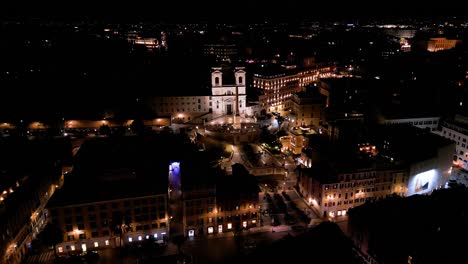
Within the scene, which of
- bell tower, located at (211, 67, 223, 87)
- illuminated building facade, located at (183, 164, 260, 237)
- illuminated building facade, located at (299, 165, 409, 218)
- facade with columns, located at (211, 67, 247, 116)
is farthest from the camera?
facade with columns, located at (211, 67, 247, 116)

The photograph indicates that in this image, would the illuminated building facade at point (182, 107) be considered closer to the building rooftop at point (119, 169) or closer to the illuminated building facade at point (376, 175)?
the building rooftop at point (119, 169)

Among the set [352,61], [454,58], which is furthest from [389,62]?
[454,58]

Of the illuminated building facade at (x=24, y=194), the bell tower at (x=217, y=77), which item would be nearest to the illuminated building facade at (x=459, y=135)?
the bell tower at (x=217, y=77)

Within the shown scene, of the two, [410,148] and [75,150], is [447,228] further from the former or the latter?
[75,150]

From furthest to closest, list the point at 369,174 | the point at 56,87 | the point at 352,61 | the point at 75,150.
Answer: the point at 352,61, the point at 56,87, the point at 75,150, the point at 369,174

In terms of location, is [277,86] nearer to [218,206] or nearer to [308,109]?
[308,109]

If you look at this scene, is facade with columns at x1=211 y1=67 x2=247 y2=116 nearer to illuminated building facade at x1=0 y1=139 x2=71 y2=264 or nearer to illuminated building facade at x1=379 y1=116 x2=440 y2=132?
illuminated building facade at x1=379 y1=116 x2=440 y2=132

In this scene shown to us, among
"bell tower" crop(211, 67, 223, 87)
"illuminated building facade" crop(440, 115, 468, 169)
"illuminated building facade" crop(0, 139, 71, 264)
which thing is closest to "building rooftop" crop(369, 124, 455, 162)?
"illuminated building facade" crop(440, 115, 468, 169)
